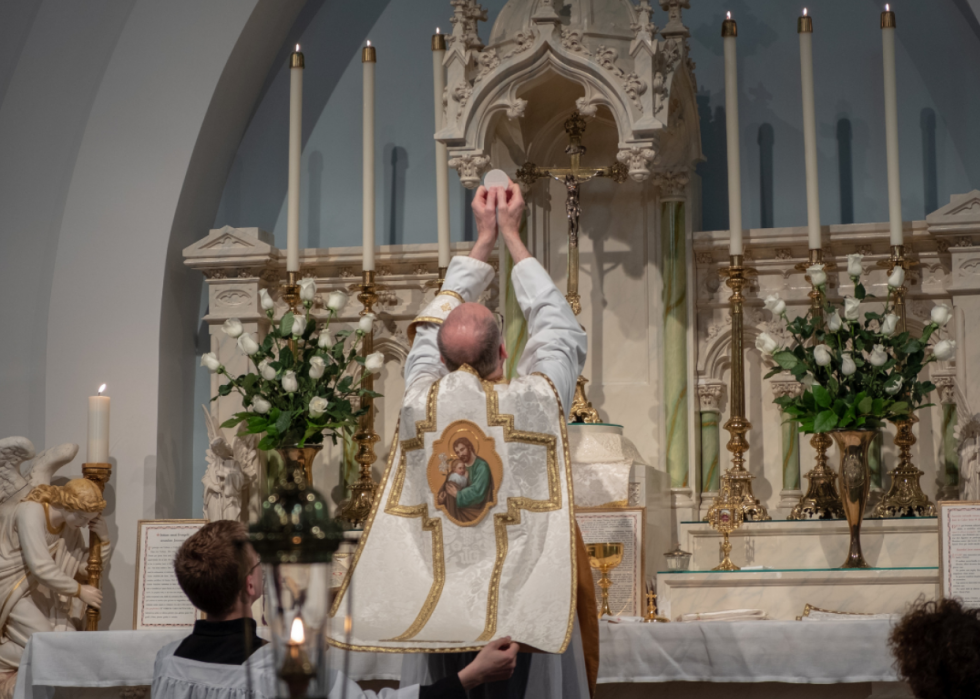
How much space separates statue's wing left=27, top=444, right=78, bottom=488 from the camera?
19.3 feet

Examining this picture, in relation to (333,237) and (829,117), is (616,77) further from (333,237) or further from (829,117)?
(333,237)

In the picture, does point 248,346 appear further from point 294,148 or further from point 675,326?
point 675,326

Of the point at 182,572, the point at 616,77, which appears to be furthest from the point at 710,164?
the point at 182,572

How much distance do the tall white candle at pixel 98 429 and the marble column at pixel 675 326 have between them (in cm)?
254

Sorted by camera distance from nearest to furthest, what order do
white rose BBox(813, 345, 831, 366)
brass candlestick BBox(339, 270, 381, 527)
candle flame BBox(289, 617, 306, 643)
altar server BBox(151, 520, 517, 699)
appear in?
candle flame BBox(289, 617, 306, 643), altar server BBox(151, 520, 517, 699), white rose BBox(813, 345, 831, 366), brass candlestick BBox(339, 270, 381, 527)

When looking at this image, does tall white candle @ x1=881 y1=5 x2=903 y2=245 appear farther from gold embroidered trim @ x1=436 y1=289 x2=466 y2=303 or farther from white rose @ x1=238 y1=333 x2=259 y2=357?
white rose @ x1=238 y1=333 x2=259 y2=357

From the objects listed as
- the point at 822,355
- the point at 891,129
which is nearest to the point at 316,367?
the point at 822,355

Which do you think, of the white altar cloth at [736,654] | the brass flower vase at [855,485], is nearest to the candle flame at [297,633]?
the white altar cloth at [736,654]

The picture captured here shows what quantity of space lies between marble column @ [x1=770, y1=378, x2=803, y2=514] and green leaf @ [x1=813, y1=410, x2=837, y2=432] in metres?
0.90

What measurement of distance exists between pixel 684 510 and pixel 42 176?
3787 millimetres

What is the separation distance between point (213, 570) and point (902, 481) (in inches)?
135

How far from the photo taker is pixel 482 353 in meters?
3.62

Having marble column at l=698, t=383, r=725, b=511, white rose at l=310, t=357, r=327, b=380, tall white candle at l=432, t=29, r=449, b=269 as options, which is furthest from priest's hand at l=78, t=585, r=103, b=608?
marble column at l=698, t=383, r=725, b=511

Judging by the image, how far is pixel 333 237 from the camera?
6.95 m
